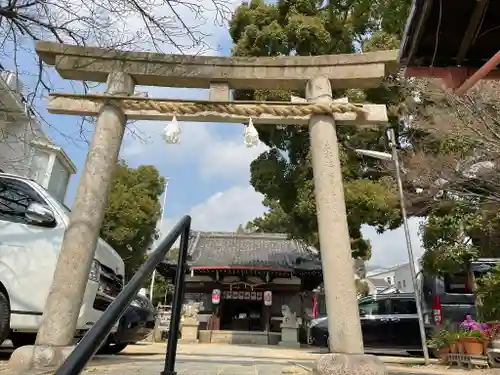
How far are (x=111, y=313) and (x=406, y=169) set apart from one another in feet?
33.4

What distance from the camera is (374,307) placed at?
1169 centimetres

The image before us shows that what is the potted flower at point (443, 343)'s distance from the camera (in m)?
8.06


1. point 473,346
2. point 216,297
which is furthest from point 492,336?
point 216,297

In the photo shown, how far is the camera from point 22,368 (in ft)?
12.4

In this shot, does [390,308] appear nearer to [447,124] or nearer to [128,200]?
[447,124]

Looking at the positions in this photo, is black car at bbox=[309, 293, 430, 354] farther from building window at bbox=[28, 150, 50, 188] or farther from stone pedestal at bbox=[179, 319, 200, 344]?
building window at bbox=[28, 150, 50, 188]

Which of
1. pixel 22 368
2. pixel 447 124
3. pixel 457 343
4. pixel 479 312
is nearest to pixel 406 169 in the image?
pixel 447 124

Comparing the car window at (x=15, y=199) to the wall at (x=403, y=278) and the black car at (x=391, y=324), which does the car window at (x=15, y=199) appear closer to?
the black car at (x=391, y=324)

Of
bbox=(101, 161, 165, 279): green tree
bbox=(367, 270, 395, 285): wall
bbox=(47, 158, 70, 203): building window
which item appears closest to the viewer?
bbox=(47, 158, 70, 203): building window

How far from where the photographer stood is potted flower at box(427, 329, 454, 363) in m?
8.06

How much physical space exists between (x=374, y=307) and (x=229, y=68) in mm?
8998

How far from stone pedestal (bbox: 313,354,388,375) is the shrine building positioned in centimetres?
1309

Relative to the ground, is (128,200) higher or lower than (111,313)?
higher

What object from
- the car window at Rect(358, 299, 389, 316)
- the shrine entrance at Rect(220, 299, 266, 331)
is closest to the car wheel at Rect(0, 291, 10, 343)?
the car window at Rect(358, 299, 389, 316)
